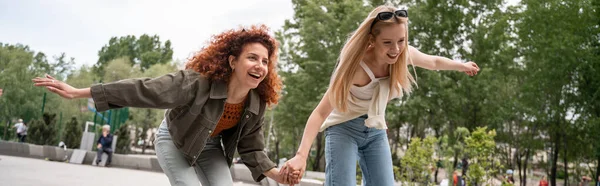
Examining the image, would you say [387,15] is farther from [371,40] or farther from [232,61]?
[232,61]

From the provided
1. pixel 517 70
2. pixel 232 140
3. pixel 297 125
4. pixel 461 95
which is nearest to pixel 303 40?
pixel 297 125

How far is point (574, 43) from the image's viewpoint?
907 inches

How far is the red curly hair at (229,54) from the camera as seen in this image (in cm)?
375

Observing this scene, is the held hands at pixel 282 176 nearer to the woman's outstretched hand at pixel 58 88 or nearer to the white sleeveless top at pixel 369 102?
the white sleeveless top at pixel 369 102

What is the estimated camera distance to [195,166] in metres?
4.02

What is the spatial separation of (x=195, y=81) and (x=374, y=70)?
1.30 meters

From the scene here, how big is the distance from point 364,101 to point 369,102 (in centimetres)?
4

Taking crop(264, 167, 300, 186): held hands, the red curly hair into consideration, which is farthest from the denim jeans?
the red curly hair

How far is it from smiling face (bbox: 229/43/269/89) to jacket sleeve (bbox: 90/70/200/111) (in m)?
0.46

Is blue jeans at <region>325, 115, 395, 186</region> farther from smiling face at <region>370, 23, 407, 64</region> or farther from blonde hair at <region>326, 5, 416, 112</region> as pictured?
smiling face at <region>370, 23, 407, 64</region>

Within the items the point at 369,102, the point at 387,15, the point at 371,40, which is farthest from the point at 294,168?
the point at 387,15

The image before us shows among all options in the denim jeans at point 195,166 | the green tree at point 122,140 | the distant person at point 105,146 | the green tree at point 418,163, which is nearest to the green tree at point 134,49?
the green tree at point 122,140

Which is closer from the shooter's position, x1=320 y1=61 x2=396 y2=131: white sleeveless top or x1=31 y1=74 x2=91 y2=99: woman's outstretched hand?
x1=31 y1=74 x2=91 y2=99: woman's outstretched hand

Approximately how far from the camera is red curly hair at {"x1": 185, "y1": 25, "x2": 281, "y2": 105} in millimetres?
3746
